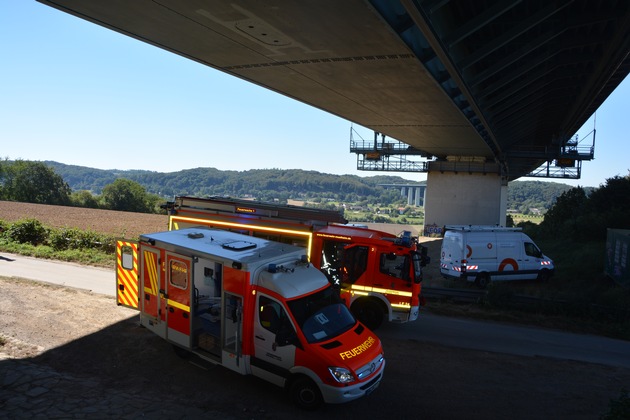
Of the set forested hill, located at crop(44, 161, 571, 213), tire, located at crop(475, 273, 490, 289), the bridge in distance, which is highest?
the bridge in distance

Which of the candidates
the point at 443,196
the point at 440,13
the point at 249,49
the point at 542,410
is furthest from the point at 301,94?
the point at 443,196

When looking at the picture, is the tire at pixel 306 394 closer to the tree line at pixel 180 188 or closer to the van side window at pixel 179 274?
the van side window at pixel 179 274

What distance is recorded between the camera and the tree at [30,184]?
7500cm

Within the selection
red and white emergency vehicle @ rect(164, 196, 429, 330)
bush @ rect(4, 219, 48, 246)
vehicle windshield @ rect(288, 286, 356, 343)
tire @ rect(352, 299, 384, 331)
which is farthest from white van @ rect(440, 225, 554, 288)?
bush @ rect(4, 219, 48, 246)

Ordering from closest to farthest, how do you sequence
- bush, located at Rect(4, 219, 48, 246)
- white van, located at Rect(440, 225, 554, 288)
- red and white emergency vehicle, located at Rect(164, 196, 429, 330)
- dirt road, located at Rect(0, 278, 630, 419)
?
dirt road, located at Rect(0, 278, 630, 419), red and white emergency vehicle, located at Rect(164, 196, 429, 330), white van, located at Rect(440, 225, 554, 288), bush, located at Rect(4, 219, 48, 246)

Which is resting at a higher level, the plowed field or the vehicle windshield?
the vehicle windshield

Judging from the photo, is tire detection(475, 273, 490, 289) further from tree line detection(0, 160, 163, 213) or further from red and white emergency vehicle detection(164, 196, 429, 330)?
tree line detection(0, 160, 163, 213)

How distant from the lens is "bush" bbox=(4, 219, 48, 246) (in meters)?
20.6

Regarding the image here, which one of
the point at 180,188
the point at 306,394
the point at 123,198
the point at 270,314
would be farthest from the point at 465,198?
the point at 123,198

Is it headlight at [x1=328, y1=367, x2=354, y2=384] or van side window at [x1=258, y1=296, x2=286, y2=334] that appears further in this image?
van side window at [x1=258, y1=296, x2=286, y2=334]

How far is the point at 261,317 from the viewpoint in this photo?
25.1ft

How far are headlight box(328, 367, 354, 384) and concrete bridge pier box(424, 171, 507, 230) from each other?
39426 millimetres

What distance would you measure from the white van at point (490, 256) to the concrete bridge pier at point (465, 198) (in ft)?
79.9

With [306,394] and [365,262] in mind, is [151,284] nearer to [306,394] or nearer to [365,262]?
[306,394]
